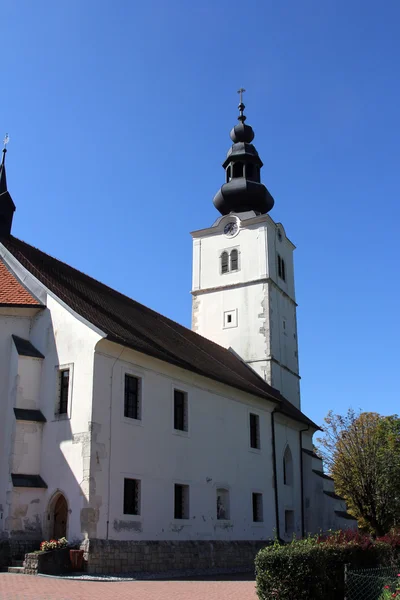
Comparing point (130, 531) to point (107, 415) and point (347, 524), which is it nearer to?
point (107, 415)

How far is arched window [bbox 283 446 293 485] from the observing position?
28.7 m

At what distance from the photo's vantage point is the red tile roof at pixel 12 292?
19.1 m

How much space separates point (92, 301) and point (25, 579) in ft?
33.3

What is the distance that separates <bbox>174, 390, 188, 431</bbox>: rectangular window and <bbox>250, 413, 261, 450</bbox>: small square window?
520 cm

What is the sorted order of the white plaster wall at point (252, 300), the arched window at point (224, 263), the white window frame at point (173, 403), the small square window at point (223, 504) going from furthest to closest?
the arched window at point (224, 263), the white plaster wall at point (252, 300), the small square window at point (223, 504), the white window frame at point (173, 403)

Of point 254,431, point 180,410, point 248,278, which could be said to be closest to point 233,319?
point 248,278

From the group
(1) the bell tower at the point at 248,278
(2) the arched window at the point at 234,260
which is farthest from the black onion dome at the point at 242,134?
(2) the arched window at the point at 234,260

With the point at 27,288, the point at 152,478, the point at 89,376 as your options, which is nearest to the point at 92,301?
the point at 27,288

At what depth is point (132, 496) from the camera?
715 inches

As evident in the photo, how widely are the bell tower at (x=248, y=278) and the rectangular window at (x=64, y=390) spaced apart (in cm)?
1502

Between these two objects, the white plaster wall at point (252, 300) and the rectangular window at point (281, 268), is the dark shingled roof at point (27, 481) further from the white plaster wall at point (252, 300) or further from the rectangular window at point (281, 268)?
the rectangular window at point (281, 268)

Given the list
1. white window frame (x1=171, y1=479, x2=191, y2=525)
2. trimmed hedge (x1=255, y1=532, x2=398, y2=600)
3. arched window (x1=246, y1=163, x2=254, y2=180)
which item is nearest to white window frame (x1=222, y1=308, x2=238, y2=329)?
arched window (x1=246, y1=163, x2=254, y2=180)

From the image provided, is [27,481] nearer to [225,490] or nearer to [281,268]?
[225,490]

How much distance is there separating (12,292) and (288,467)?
16.0m
